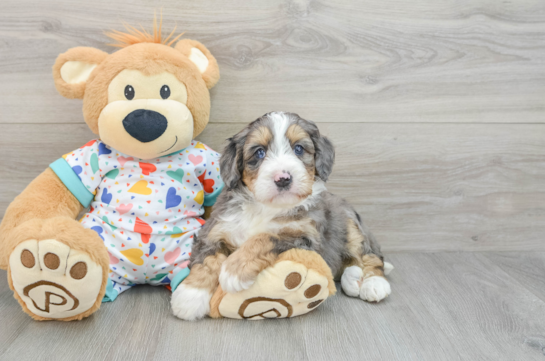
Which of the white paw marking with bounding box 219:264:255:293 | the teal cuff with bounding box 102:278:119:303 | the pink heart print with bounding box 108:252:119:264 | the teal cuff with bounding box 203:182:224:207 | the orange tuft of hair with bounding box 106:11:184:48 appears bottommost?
the teal cuff with bounding box 102:278:119:303

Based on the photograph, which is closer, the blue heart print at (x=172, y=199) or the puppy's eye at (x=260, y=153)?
the puppy's eye at (x=260, y=153)

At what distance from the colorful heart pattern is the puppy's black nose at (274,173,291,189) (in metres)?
0.59

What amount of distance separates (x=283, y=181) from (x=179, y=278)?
670 mm

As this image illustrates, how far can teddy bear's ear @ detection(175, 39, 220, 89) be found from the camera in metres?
2.00

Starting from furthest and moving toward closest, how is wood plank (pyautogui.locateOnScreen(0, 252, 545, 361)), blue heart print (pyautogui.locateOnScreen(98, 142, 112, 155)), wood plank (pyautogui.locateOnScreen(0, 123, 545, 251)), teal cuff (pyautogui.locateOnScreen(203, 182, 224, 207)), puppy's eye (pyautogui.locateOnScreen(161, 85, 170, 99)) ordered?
wood plank (pyautogui.locateOnScreen(0, 123, 545, 251)), teal cuff (pyautogui.locateOnScreen(203, 182, 224, 207)), blue heart print (pyautogui.locateOnScreen(98, 142, 112, 155)), puppy's eye (pyautogui.locateOnScreen(161, 85, 170, 99)), wood plank (pyautogui.locateOnScreen(0, 252, 545, 361))

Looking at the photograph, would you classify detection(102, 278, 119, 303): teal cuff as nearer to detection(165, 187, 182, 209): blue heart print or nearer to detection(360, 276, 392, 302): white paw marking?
detection(165, 187, 182, 209): blue heart print

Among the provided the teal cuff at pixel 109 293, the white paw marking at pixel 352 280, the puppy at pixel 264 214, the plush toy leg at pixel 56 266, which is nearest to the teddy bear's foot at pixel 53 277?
the plush toy leg at pixel 56 266

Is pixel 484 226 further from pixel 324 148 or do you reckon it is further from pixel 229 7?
Result: pixel 229 7

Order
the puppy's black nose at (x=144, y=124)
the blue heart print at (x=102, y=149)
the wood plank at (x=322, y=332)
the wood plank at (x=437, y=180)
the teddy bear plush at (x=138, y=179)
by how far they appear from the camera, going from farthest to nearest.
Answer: the wood plank at (x=437, y=180) → the blue heart print at (x=102, y=149) → the puppy's black nose at (x=144, y=124) → the teddy bear plush at (x=138, y=179) → the wood plank at (x=322, y=332)

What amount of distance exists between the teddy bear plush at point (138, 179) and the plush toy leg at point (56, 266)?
0.5 inches

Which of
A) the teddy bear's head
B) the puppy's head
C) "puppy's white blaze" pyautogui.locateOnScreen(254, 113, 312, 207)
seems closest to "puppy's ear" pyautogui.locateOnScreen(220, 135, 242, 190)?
the puppy's head

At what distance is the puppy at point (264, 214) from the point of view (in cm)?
156

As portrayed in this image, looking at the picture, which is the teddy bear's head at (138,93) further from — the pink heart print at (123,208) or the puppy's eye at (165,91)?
the pink heart print at (123,208)

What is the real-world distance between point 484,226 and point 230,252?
64.6 inches
